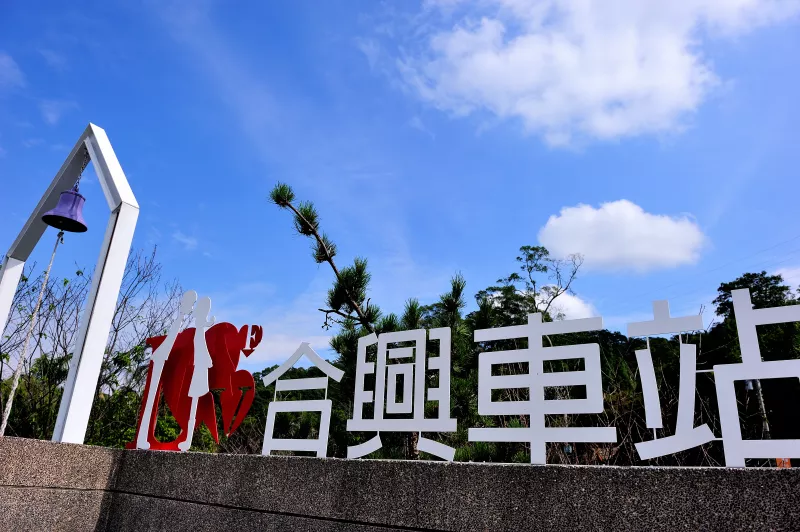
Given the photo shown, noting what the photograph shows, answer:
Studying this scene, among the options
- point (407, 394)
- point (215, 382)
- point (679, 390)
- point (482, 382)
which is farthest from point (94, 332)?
point (679, 390)

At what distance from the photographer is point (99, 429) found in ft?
21.3

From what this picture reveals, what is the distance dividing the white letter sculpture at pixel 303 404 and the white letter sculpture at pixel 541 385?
0.82 metres

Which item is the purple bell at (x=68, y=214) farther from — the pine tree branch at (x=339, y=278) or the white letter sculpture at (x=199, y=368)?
the pine tree branch at (x=339, y=278)

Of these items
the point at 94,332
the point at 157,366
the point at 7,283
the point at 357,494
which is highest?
the point at 7,283

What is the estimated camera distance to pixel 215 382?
11.8 feet

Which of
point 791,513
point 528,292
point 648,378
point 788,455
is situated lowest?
point 791,513

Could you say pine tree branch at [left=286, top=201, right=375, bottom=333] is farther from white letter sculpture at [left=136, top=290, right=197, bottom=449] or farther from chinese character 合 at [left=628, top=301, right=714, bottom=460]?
chinese character 合 at [left=628, top=301, right=714, bottom=460]

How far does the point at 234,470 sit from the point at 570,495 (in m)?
1.73

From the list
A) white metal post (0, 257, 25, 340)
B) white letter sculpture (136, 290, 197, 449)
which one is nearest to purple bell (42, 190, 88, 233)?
white letter sculpture (136, 290, 197, 449)

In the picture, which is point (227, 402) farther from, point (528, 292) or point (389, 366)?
point (528, 292)

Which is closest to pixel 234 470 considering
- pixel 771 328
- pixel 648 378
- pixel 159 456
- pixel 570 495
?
pixel 159 456

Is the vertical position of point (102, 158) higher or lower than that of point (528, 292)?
lower

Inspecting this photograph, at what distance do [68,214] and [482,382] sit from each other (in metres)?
3.03

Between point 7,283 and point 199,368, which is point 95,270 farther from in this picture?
point 7,283
